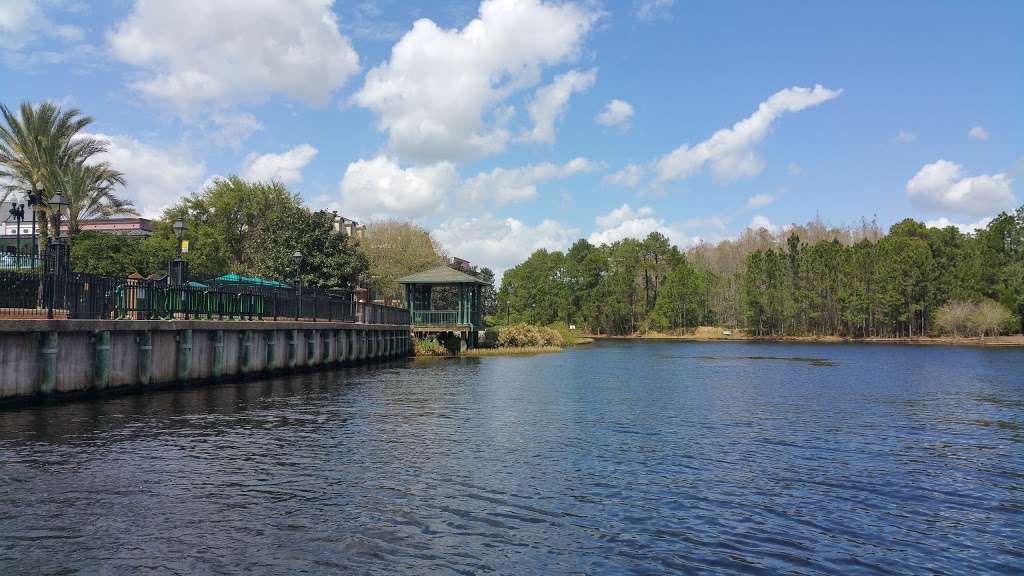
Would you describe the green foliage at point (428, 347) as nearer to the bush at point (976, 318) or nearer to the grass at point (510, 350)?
the grass at point (510, 350)

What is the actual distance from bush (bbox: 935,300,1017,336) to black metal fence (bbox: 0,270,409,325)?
94189 millimetres

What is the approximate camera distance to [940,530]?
10148mm

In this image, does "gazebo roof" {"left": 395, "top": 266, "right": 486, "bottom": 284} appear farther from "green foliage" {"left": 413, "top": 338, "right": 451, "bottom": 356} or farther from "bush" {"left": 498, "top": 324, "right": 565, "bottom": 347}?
"bush" {"left": 498, "top": 324, "right": 565, "bottom": 347}

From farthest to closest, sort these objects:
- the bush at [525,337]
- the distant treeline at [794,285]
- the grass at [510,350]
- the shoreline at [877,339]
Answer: the distant treeline at [794,285]
the shoreline at [877,339]
the bush at [525,337]
the grass at [510,350]

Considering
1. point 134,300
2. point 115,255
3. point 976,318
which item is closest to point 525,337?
point 115,255

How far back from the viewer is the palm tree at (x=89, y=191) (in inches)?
1740

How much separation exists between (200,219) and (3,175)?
30.0 m

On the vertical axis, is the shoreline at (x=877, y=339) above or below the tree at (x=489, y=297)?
below

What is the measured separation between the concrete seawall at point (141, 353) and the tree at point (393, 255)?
4161 cm

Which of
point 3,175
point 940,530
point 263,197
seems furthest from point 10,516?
point 263,197

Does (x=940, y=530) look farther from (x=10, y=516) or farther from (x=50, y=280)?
(x=50, y=280)

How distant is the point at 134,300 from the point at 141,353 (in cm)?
186

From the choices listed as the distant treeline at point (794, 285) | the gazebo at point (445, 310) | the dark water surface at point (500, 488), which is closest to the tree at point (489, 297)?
the distant treeline at point (794, 285)

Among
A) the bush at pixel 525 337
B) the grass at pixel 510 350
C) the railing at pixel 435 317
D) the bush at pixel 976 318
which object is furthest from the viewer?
the bush at pixel 976 318
